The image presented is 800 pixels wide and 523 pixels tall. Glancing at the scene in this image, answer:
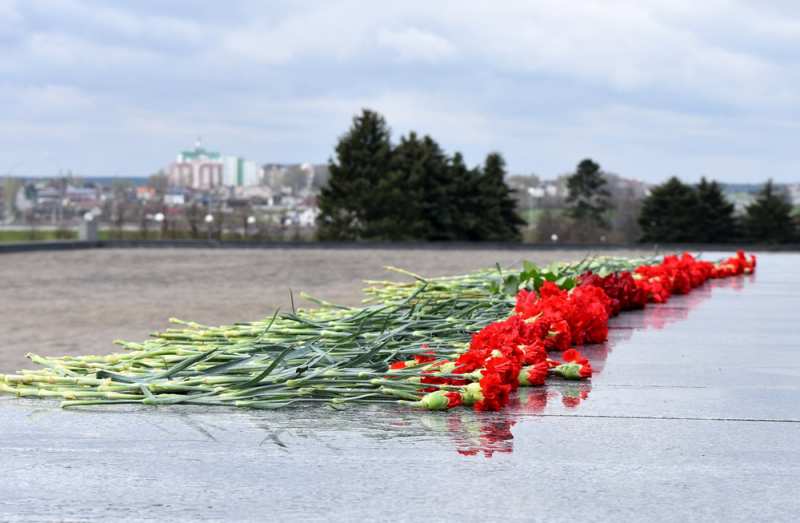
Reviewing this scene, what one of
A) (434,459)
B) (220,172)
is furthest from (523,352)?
(220,172)

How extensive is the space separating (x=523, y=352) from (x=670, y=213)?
58012mm

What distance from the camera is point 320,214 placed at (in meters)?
53.3

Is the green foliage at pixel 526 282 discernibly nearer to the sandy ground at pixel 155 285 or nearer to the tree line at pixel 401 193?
the sandy ground at pixel 155 285

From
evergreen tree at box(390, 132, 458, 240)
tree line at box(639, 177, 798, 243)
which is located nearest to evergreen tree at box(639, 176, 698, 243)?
tree line at box(639, 177, 798, 243)

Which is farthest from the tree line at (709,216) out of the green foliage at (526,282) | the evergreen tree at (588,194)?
the green foliage at (526,282)

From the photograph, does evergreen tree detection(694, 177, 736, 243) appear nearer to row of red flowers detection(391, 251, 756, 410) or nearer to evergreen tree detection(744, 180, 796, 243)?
evergreen tree detection(744, 180, 796, 243)

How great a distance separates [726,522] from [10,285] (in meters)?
18.1

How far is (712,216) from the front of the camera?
195 ft

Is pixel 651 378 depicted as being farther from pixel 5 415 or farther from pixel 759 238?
pixel 759 238

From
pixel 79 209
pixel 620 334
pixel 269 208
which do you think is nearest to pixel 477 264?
pixel 620 334

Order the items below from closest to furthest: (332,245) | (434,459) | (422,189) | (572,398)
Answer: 1. (434,459)
2. (572,398)
3. (332,245)
4. (422,189)

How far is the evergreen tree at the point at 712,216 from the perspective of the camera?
59.2 m

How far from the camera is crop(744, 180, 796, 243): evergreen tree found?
2307 inches

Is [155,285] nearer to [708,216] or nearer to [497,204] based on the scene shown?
[497,204]
